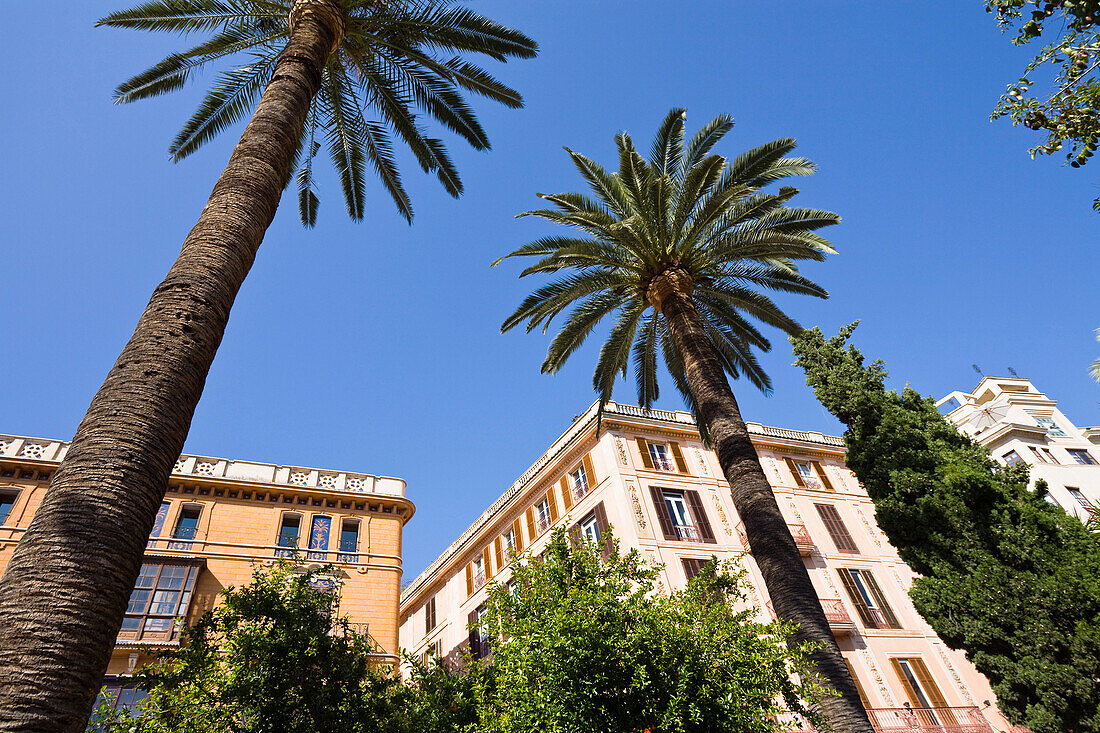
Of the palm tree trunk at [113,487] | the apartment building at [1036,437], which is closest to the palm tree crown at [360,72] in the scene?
the palm tree trunk at [113,487]

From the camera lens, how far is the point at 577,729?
9.38m

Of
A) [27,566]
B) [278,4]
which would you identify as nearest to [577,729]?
[27,566]

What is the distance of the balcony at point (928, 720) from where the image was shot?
21797 mm

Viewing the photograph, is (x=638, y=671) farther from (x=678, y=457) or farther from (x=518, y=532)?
(x=518, y=532)

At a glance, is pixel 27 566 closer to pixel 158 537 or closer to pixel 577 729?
pixel 577 729

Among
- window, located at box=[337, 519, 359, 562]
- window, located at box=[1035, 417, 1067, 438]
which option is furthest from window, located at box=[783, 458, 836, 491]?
window, located at box=[337, 519, 359, 562]

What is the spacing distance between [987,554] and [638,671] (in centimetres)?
1253

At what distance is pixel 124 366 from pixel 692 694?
9.24 metres

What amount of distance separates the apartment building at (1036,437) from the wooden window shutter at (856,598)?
12913 mm

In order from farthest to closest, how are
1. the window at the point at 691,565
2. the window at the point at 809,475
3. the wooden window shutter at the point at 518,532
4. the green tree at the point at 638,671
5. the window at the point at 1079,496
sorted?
the window at the point at 1079,496 → the wooden window shutter at the point at 518,532 → the window at the point at 809,475 → the window at the point at 691,565 → the green tree at the point at 638,671

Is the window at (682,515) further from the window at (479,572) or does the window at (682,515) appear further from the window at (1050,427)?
the window at (1050,427)

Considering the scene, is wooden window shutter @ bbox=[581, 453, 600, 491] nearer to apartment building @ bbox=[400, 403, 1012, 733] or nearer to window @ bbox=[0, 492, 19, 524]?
apartment building @ bbox=[400, 403, 1012, 733]

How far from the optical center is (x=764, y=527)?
33.2 ft

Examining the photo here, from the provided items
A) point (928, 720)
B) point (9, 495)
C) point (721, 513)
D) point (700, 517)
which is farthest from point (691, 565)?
point (9, 495)
